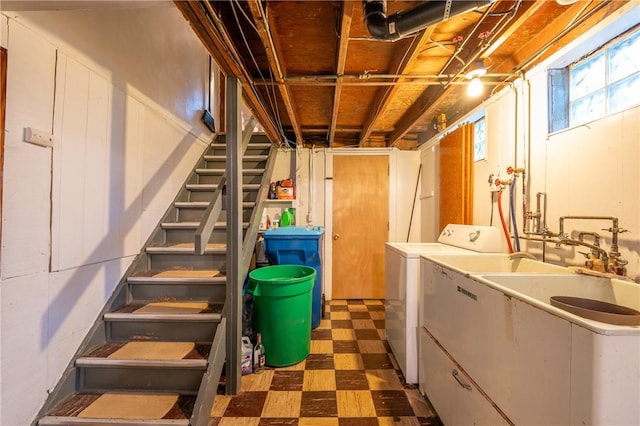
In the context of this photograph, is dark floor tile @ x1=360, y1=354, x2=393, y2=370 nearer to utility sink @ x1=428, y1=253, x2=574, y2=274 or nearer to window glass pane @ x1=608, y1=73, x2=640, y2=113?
utility sink @ x1=428, y1=253, x2=574, y2=274

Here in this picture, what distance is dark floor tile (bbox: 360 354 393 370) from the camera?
2.08 metres

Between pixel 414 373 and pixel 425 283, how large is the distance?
0.69m

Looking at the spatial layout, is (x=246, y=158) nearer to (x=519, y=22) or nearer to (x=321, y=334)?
(x=321, y=334)

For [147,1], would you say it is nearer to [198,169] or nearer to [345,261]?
[198,169]

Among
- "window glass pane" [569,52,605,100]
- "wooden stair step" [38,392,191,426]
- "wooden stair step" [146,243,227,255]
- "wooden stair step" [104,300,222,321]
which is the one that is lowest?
"wooden stair step" [38,392,191,426]

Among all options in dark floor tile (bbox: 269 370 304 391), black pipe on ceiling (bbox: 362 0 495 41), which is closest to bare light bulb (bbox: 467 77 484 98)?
black pipe on ceiling (bbox: 362 0 495 41)

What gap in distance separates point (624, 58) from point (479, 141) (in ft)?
3.56

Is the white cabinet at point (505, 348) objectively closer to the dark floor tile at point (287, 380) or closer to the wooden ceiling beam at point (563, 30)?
the dark floor tile at point (287, 380)

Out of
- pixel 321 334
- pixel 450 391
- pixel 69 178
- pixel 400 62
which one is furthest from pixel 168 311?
pixel 400 62

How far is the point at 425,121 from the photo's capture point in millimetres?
3066

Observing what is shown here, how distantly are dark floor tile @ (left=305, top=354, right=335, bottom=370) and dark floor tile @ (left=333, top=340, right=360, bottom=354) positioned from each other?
0.38 ft

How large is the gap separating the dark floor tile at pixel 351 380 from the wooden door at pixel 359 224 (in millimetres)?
1612

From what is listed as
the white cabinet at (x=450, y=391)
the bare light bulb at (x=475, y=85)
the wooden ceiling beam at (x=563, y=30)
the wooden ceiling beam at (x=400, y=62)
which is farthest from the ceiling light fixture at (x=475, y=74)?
the white cabinet at (x=450, y=391)

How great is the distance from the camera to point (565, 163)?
4.60 feet
